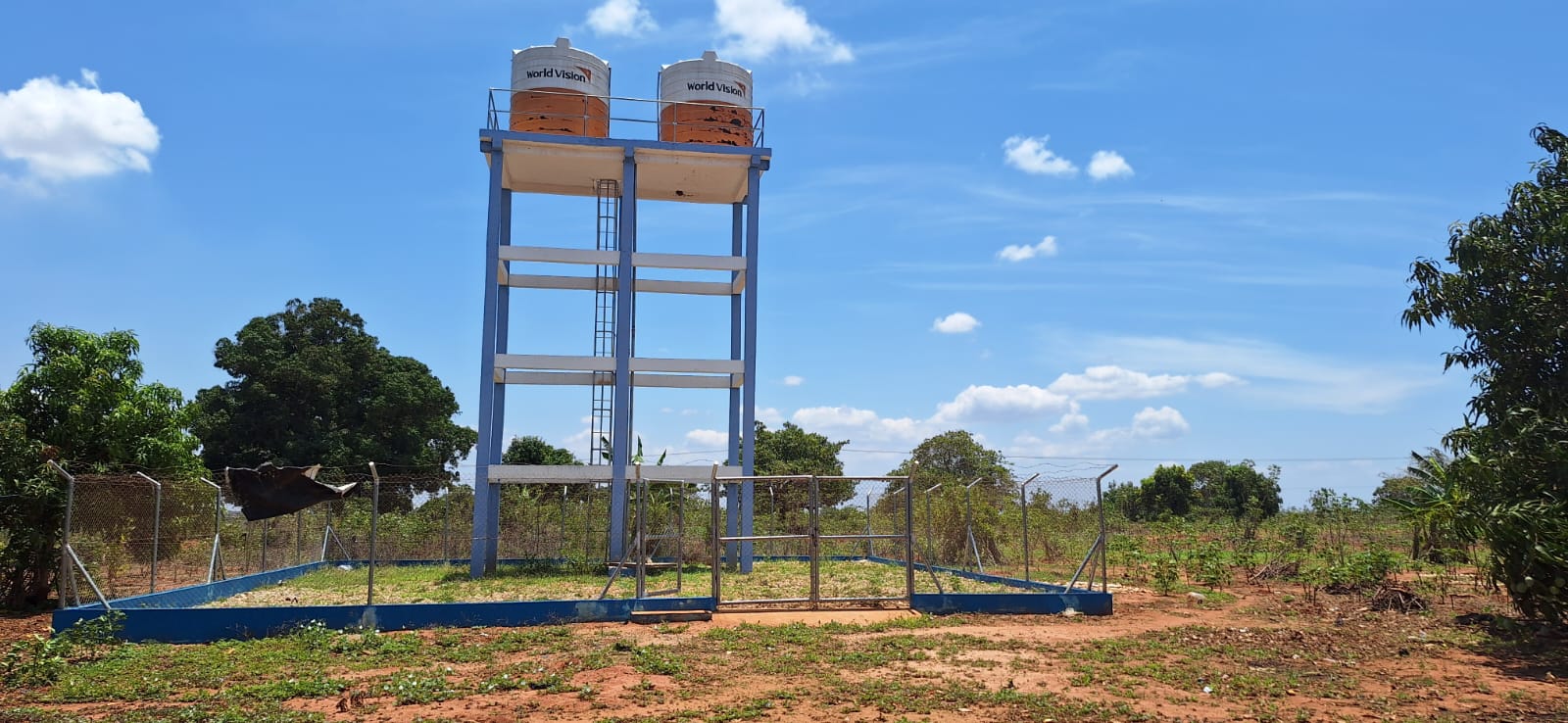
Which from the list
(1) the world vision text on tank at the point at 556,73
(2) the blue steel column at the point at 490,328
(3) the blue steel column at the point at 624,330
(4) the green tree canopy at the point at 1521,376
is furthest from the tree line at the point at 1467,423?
(1) the world vision text on tank at the point at 556,73

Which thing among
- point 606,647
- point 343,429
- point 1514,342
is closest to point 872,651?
point 606,647

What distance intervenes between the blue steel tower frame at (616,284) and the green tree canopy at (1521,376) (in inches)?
549

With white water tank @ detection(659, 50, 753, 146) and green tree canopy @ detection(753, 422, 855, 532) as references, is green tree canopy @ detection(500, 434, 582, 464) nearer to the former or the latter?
green tree canopy @ detection(753, 422, 855, 532)

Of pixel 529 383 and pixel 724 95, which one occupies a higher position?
pixel 724 95

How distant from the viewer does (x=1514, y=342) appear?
14.7 meters

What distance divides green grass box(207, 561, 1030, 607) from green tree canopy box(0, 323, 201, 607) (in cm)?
313

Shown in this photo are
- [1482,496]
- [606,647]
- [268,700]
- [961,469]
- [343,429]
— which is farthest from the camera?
[961,469]

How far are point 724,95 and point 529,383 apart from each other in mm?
8651

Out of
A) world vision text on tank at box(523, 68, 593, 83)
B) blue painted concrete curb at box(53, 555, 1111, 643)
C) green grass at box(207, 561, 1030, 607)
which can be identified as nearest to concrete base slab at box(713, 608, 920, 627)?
blue painted concrete curb at box(53, 555, 1111, 643)

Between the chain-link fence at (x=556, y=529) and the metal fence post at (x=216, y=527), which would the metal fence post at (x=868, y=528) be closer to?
the chain-link fence at (x=556, y=529)

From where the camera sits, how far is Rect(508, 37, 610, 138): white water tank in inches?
977

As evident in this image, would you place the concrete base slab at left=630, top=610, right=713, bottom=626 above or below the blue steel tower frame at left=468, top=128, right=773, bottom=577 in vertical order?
below

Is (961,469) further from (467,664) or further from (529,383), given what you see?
(467,664)

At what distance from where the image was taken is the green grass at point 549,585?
18500 mm
